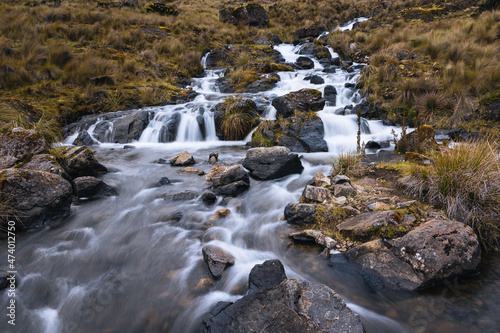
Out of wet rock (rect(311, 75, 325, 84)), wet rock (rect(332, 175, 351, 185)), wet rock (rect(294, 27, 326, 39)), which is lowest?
wet rock (rect(332, 175, 351, 185))

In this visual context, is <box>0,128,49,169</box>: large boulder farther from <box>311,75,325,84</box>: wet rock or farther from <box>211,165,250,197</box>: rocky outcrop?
<box>311,75,325,84</box>: wet rock

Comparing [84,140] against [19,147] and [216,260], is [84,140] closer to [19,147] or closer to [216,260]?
[19,147]

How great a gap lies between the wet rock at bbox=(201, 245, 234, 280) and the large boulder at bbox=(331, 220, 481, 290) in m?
1.81

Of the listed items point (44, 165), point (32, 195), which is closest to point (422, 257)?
point (32, 195)

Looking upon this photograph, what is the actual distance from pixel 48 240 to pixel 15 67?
11.6m

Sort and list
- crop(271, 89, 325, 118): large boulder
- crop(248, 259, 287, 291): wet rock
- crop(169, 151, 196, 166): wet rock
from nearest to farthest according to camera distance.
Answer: crop(248, 259, 287, 291): wet rock → crop(169, 151, 196, 166): wet rock → crop(271, 89, 325, 118): large boulder

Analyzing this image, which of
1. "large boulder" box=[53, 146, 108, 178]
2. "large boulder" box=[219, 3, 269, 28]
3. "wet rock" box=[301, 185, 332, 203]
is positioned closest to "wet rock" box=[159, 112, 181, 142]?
"large boulder" box=[53, 146, 108, 178]

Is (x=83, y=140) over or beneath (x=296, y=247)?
over

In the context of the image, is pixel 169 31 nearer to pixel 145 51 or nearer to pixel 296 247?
pixel 145 51

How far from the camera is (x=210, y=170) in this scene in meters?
7.14

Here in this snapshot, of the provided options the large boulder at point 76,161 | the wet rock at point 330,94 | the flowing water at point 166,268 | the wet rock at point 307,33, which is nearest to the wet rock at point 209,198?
the flowing water at point 166,268

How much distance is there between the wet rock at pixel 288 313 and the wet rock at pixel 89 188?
14.8 feet

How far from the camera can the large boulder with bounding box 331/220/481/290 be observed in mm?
3066

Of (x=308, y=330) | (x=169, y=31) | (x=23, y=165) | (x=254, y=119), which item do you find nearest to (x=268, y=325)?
(x=308, y=330)
